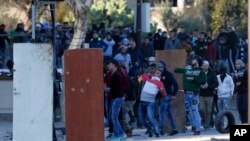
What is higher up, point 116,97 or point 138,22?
point 138,22

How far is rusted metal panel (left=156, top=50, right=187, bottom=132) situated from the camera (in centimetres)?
1969

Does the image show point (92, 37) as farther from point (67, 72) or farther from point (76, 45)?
point (67, 72)

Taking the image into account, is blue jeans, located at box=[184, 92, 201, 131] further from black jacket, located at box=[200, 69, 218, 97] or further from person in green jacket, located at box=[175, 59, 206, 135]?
black jacket, located at box=[200, 69, 218, 97]

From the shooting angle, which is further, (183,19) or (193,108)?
(183,19)

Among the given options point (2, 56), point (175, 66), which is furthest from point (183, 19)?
point (175, 66)

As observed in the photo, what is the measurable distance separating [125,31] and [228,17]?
16574 mm

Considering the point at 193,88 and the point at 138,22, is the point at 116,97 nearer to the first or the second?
the point at 193,88

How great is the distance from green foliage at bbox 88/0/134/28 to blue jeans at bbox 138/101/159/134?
97.6ft

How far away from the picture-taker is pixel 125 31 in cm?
3195

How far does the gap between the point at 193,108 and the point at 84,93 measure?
22.1 feet

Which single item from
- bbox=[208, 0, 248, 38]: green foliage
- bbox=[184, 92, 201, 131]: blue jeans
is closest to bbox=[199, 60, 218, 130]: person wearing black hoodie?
bbox=[184, 92, 201, 131]: blue jeans

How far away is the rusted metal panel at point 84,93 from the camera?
504 inches

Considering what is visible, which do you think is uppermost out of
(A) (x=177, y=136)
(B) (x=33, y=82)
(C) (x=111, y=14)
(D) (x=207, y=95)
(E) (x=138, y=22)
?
(C) (x=111, y=14)

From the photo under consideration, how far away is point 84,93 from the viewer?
506 inches
